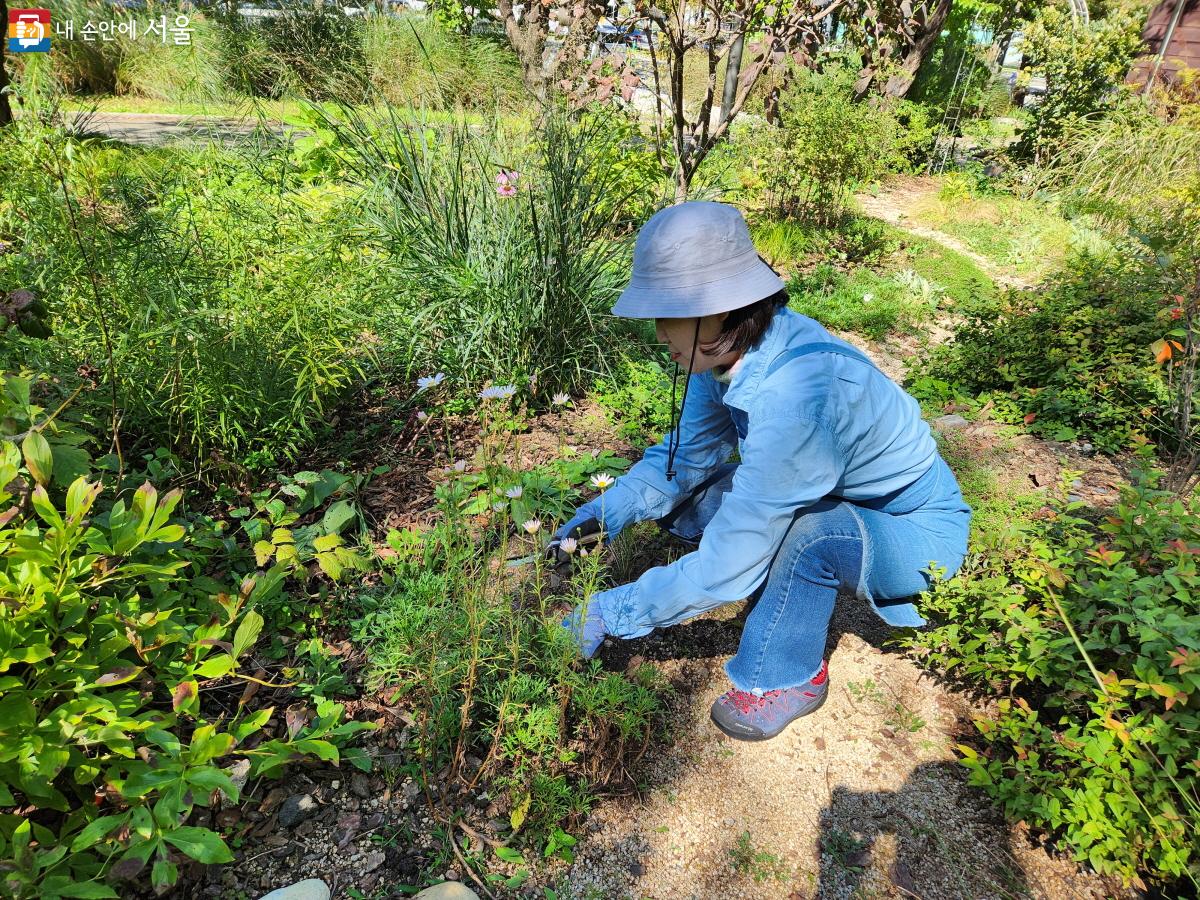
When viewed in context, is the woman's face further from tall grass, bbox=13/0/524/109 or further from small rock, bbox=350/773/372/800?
tall grass, bbox=13/0/524/109

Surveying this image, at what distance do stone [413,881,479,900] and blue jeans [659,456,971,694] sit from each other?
2.94 ft

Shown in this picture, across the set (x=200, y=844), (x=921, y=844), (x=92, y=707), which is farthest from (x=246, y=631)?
(x=921, y=844)

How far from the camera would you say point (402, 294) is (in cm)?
322

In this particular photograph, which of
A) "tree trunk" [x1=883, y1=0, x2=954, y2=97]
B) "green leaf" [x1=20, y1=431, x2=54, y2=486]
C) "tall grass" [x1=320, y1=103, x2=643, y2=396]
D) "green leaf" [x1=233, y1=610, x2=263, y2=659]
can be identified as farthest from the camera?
"tree trunk" [x1=883, y1=0, x2=954, y2=97]

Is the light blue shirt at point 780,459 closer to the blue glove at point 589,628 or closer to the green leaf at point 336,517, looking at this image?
the blue glove at point 589,628

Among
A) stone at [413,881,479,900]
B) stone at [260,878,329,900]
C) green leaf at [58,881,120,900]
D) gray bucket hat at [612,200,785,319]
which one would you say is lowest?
stone at [413,881,479,900]

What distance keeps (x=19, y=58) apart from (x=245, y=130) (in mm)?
2919

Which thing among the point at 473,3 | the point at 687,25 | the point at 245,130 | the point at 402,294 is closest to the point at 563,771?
the point at 402,294

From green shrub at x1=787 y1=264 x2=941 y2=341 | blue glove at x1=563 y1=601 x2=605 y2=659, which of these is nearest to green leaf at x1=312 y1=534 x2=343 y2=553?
blue glove at x1=563 y1=601 x2=605 y2=659

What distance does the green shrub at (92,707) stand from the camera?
116 centimetres

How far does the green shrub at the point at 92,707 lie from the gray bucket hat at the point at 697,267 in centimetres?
112

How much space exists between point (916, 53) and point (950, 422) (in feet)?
27.7

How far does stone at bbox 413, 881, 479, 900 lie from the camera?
59.1 inches

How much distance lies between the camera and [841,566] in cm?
187
